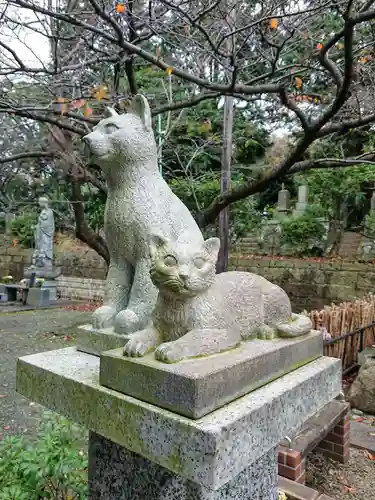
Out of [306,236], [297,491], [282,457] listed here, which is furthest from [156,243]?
[306,236]

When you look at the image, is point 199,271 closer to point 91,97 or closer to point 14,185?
point 91,97

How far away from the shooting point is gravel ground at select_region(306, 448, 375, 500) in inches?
137

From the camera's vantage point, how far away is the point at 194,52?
15.4 ft

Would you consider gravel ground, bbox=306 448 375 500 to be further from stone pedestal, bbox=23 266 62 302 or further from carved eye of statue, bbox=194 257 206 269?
stone pedestal, bbox=23 266 62 302

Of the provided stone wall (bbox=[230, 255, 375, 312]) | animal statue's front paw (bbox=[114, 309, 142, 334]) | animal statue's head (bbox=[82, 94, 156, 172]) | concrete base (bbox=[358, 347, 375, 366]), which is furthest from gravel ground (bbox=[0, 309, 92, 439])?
stone wall (bbox=[230, 255, 375, 312])

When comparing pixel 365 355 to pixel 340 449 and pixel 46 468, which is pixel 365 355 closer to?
pixel 340 449

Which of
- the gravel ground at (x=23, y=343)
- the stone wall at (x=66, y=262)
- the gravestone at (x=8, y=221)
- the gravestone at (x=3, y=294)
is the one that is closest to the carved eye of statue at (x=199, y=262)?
the gravel ground at (x=23, y=343)

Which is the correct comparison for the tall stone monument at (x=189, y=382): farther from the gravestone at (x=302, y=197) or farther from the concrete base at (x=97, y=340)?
the gravestone at (x=302, y=197)

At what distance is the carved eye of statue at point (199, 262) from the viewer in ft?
4.85

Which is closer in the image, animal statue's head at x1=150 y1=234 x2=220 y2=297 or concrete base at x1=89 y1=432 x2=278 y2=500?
animal statue's head at x1=150 y1=234 x2=220 y2=297

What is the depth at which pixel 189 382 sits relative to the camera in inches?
48.1

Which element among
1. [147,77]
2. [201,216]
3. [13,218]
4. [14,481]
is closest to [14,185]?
[13,218]

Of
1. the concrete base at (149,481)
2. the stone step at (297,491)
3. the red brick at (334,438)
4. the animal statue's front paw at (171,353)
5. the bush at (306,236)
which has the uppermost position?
the bush at (306,236)

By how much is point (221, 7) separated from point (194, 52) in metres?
0.61
